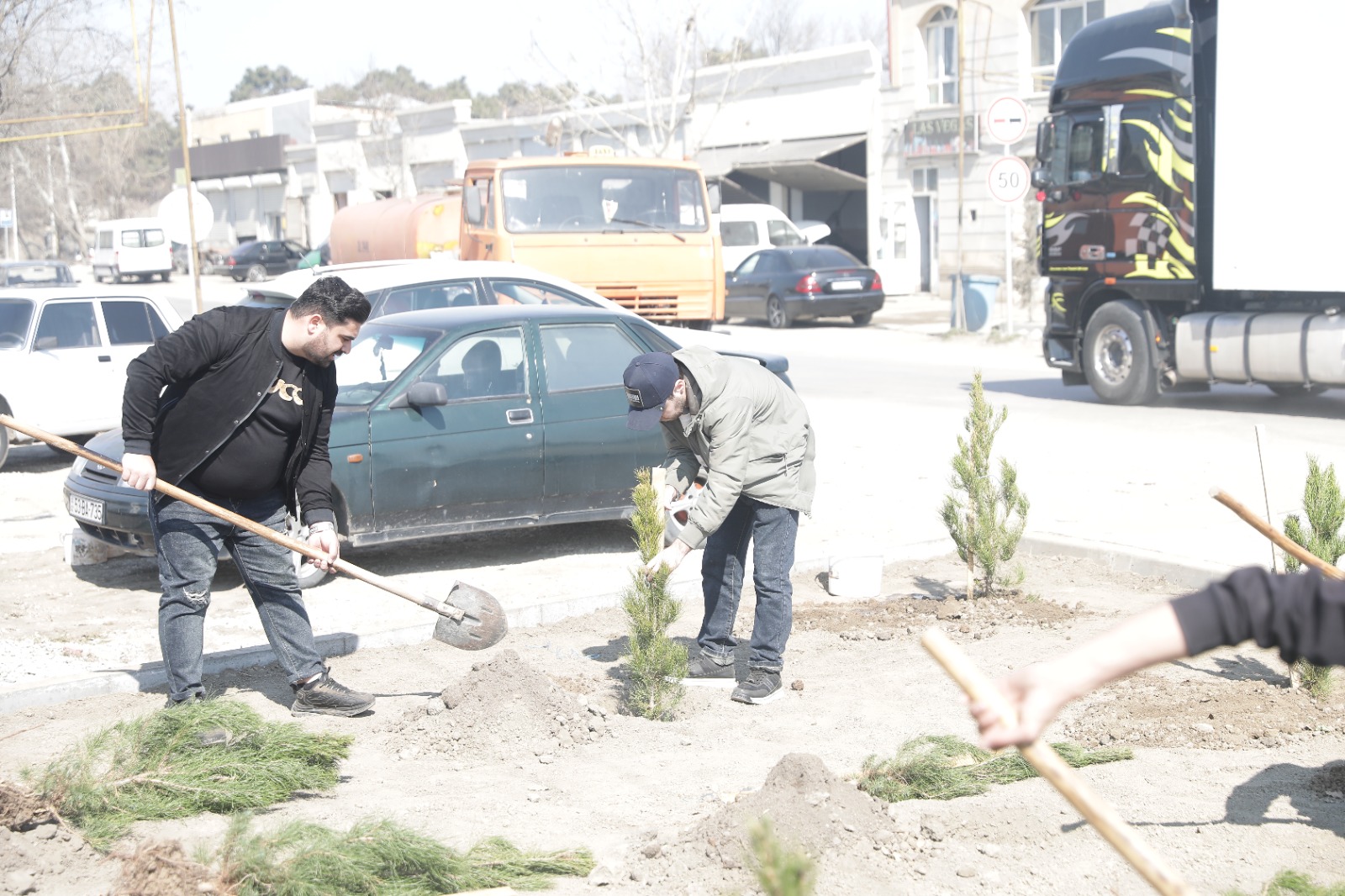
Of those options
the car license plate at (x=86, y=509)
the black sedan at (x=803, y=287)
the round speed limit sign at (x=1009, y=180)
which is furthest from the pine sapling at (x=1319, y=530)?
the black sedan at (x=803, y=287)

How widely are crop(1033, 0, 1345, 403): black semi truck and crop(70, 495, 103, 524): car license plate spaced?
1123 cm

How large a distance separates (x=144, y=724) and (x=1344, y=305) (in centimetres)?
1282

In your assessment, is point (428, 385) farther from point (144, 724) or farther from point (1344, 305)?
point (1344, 305)

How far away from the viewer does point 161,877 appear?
146 inches

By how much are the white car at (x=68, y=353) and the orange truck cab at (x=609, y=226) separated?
15.3 ft

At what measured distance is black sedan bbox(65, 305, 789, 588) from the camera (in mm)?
8047

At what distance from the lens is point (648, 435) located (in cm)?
885

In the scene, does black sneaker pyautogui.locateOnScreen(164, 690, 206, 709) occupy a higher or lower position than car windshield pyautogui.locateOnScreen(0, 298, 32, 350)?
lower

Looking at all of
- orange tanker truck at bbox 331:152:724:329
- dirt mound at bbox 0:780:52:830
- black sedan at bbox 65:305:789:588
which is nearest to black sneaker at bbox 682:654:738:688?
black sedan at bbox 65:305:789:588

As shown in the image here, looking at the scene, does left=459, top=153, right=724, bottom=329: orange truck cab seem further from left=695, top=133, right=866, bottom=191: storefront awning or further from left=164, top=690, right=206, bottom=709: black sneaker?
left=695, top=133, right=866, bottom=191: storefront awning

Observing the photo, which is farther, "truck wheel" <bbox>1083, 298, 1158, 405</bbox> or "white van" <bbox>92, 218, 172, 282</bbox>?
"white van" <bbox>92, 218, 172, 282</bbox>

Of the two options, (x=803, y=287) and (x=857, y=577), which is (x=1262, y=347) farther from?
(x=803, y=287)

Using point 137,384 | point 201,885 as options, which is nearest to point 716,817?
point 201,885

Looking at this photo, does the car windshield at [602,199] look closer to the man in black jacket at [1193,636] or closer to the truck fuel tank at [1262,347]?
the truck fuel tank at [1262,347]
